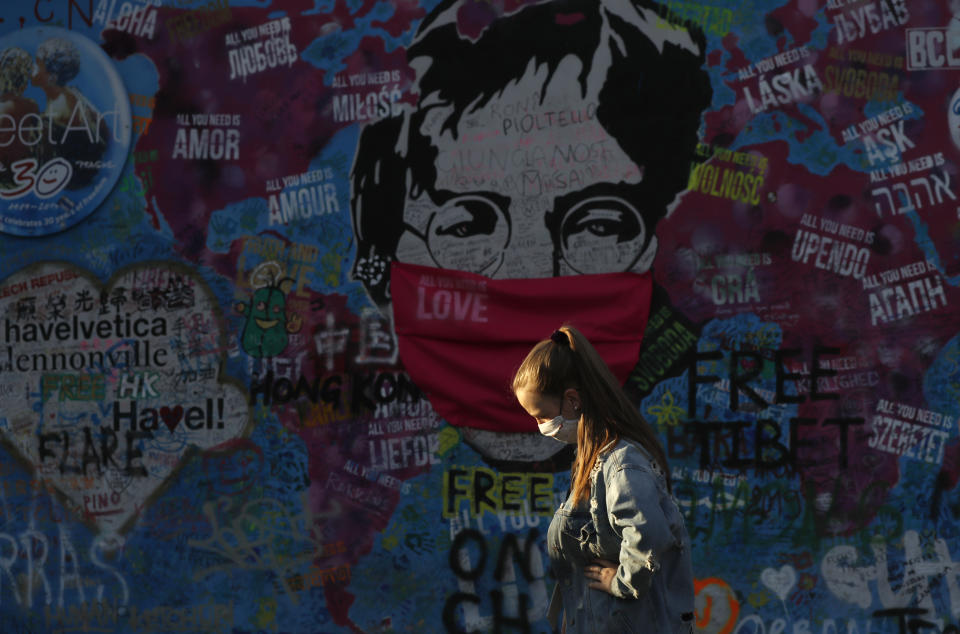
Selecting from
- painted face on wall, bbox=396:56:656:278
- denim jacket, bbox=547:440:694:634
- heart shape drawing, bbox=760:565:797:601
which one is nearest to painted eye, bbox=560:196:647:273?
painted face on wall, bbox=396:56:656:278

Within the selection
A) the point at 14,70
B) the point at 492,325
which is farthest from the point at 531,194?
the point at 14,70

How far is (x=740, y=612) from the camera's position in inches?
190

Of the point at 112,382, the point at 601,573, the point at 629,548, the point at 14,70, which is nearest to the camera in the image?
the point at 629,548

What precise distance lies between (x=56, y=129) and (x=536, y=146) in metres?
2.64

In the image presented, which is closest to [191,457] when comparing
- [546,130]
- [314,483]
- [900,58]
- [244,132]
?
[314,483]

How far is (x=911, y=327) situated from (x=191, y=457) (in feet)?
12.3

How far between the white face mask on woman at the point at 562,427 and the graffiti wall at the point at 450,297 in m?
2.01

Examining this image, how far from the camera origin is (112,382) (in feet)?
17.2

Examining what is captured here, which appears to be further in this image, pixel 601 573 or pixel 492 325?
pixel 492 325

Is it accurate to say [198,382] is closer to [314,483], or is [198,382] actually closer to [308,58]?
[314,483]

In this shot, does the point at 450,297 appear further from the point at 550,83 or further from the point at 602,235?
the point at 550,83

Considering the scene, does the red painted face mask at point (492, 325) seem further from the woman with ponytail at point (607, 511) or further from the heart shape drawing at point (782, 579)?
the woman with ponytail at point (607, 511)

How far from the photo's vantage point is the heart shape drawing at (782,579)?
4.80m

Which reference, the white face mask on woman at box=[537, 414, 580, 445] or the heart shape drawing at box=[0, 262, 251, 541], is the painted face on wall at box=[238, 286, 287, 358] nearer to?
the heart shape drawing at box=[0, 262, 251, 541]
